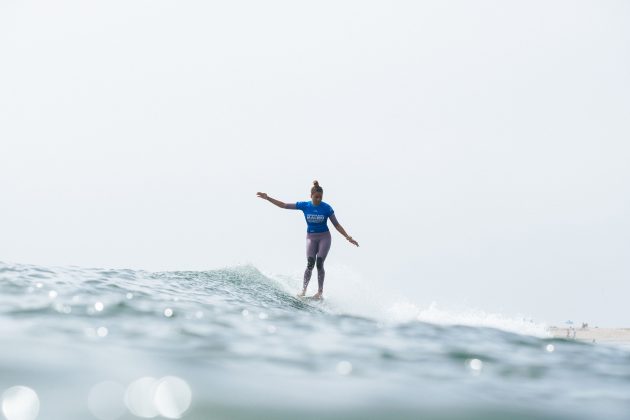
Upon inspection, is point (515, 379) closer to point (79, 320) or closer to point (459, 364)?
point (459, 364)

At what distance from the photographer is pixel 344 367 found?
6.45m

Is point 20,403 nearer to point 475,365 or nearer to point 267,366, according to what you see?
point 267,366

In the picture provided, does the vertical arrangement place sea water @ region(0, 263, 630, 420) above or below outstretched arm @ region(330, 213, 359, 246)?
below

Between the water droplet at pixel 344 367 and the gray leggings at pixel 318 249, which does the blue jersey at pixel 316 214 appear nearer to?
the gray leggings at pixel 318 249

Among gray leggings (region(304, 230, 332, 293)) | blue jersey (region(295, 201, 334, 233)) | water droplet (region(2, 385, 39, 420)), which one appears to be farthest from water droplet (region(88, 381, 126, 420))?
gray leggings (region(304, 230, 332, 293))

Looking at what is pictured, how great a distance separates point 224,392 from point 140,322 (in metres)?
3.29

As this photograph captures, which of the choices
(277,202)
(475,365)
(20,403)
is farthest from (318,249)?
(20,403)

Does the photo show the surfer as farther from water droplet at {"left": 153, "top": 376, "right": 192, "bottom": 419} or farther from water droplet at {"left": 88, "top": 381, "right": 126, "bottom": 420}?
water droplet at {"left": 88, "top": 381, "right": 126, "bottom": 420}

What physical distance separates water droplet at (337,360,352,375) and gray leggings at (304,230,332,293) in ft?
39.7

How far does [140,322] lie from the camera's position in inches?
321

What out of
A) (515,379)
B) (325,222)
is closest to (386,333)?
(515,379)

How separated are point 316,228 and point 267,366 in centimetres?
1247

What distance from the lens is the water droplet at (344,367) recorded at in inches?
245

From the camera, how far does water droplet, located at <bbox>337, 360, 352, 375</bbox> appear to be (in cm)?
623
